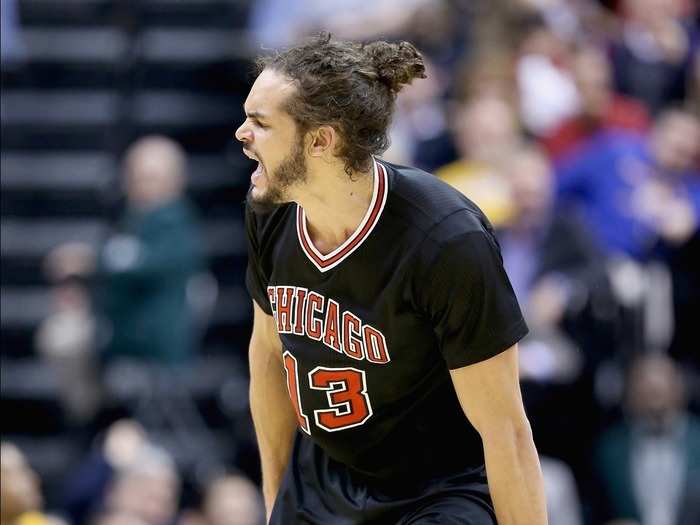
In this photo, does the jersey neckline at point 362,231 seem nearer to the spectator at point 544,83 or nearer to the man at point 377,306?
the man at point 377,306

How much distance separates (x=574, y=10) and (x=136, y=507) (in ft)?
13.4

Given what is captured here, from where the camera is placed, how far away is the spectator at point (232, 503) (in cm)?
655

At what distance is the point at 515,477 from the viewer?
3.04 metres

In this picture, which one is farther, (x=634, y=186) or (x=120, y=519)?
(x=634, y=186)

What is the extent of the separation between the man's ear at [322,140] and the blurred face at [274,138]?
0.03 metres

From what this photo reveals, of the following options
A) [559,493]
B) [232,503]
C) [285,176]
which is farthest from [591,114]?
[285,176]

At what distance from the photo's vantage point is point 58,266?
7887 millimetres

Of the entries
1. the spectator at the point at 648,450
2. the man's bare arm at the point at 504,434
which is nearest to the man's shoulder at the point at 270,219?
the man's bare arm at the point at 504,434

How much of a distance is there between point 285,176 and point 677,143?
422 cm

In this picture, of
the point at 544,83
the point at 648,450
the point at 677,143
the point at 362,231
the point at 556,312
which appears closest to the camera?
the point at 362,231

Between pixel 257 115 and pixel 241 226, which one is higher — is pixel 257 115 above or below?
above

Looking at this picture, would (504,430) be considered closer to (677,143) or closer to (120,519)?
(120,519)

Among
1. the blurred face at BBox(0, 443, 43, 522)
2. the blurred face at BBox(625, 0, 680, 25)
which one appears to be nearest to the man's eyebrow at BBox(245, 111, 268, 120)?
the blurred face at BBox(0, 443, 43, 522)

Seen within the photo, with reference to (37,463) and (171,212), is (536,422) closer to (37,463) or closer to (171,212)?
(171,212)
